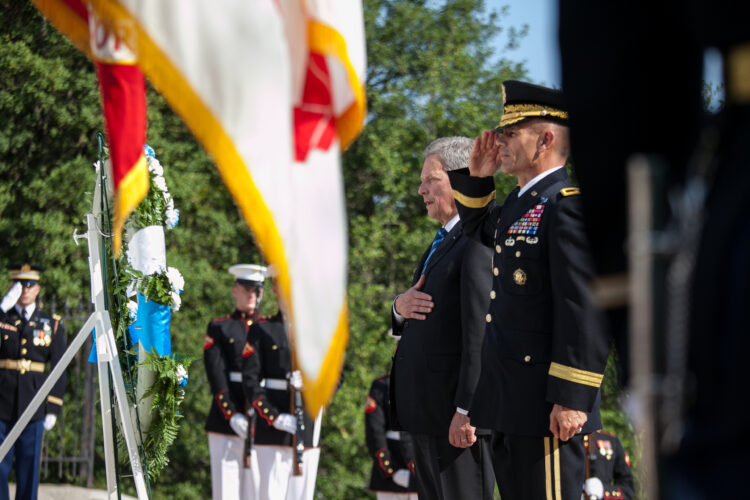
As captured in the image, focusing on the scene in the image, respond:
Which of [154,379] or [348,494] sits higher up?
[154,379]

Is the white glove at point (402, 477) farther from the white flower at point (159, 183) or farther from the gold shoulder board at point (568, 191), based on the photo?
the gold shoulder board at point (568, 191)

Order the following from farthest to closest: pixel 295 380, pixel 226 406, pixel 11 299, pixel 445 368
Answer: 1. pixel 11 299
2. pixel 226 406
3. pixel 295 380
4. pixel 445 368

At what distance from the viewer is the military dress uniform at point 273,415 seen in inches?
341

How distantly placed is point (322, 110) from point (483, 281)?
1893 millimetres

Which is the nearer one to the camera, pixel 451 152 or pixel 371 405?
pixel 451 152

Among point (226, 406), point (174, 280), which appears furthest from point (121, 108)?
point (226, 406)

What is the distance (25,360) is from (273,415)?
9.50ft

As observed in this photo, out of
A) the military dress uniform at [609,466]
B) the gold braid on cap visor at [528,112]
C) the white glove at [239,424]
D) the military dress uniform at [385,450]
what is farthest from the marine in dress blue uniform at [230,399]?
the gold braid on cap visor at [528,112]

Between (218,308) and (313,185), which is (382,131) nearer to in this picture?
(218,308)

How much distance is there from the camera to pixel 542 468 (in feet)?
10.9

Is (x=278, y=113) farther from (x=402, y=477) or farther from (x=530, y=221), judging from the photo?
(x=402, y=477)

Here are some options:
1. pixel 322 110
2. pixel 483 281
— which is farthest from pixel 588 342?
pixel 322 110

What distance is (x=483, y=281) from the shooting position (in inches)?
162

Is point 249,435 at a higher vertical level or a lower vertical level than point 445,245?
lower
